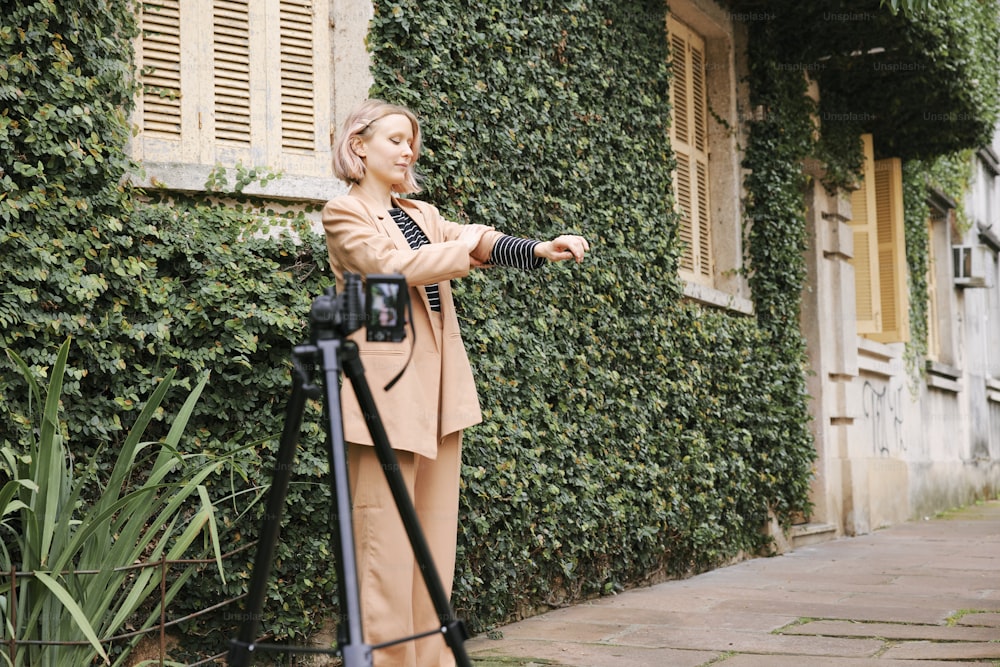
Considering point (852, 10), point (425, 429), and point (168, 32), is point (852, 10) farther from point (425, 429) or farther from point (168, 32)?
point (425, 429)

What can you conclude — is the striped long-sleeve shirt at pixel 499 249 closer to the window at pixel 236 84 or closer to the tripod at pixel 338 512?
the tripod at pixel 338 512

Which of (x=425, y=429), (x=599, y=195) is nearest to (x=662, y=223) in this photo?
(x=599, y=195)

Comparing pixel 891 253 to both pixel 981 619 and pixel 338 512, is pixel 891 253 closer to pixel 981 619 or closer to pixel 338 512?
pixel 981 619

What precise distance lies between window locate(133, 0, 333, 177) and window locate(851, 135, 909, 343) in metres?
6.34

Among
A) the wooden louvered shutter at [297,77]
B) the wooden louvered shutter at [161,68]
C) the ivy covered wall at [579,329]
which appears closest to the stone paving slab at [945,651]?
the ivy covered wall at [579,329]

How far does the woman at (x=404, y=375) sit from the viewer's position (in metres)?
3.11

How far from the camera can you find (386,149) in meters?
3.30

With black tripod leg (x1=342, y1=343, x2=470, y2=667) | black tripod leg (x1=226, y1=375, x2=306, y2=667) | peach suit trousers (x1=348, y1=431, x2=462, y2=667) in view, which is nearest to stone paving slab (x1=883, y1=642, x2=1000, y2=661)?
peach suit trousers (x1=348, y1=431, x2=462, y2=667)

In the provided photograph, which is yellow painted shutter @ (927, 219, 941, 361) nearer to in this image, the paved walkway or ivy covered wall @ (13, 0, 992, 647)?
ivy covered wall @ (13, 0, 992, 647)

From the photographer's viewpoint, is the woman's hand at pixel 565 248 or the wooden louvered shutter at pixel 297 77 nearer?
the woman's hand at pixel 565 248

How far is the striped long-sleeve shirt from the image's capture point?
3.17 m

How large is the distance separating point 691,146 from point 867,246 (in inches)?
117

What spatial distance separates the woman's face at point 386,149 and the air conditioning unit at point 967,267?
11.6 m

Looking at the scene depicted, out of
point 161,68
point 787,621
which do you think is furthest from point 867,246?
point 161,68
